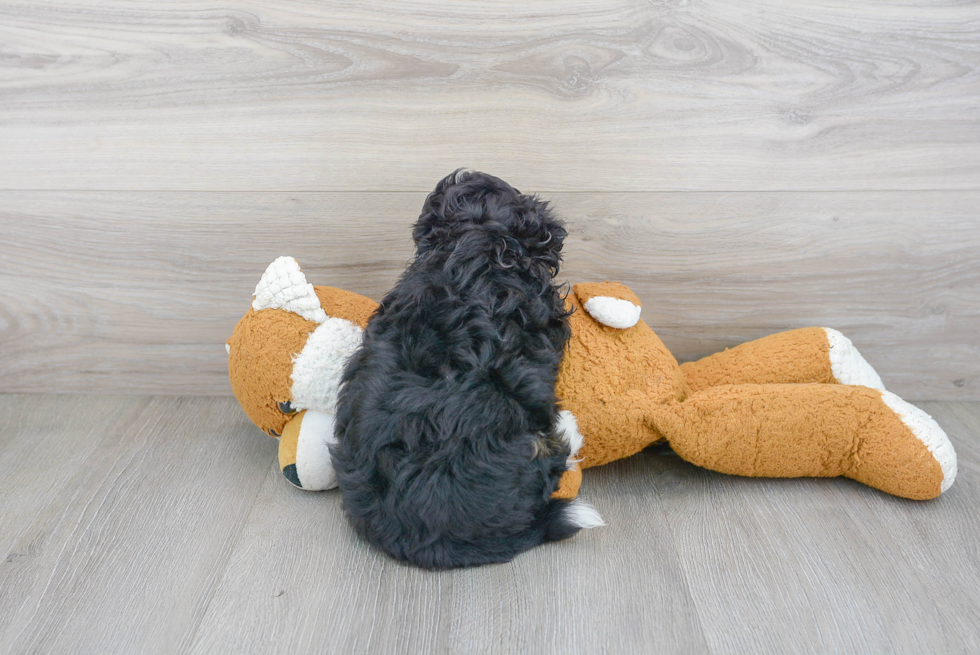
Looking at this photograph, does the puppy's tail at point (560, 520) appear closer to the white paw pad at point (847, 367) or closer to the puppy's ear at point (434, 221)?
the puppy's ear at point (434, 221)

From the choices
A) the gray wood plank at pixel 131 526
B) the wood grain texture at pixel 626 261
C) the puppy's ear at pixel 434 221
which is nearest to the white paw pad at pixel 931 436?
the wood grain texture at pixel 626 261

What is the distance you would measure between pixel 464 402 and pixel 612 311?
28cm

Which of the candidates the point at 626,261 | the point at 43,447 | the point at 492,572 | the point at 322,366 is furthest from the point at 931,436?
the point at 43,447

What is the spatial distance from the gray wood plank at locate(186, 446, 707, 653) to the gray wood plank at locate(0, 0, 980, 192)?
0.57 metres

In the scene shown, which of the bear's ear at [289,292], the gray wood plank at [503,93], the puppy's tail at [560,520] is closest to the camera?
the puppy's tail at [560,520]

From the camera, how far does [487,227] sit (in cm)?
81

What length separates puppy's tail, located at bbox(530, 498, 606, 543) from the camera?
823 mm

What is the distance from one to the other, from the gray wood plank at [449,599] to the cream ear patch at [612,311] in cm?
27

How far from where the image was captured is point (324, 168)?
43.1 inches

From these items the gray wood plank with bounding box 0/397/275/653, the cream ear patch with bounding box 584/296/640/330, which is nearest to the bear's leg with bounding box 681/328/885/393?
the cream ear patch with bounding box 584/296/640/330

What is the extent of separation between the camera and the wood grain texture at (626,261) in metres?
1.10

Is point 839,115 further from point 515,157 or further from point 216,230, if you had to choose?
point 216,230

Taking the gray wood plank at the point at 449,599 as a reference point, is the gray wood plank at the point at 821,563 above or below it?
above

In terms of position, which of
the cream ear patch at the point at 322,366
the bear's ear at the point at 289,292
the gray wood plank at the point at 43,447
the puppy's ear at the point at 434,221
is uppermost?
the puppy's ear at the point at 434,221
